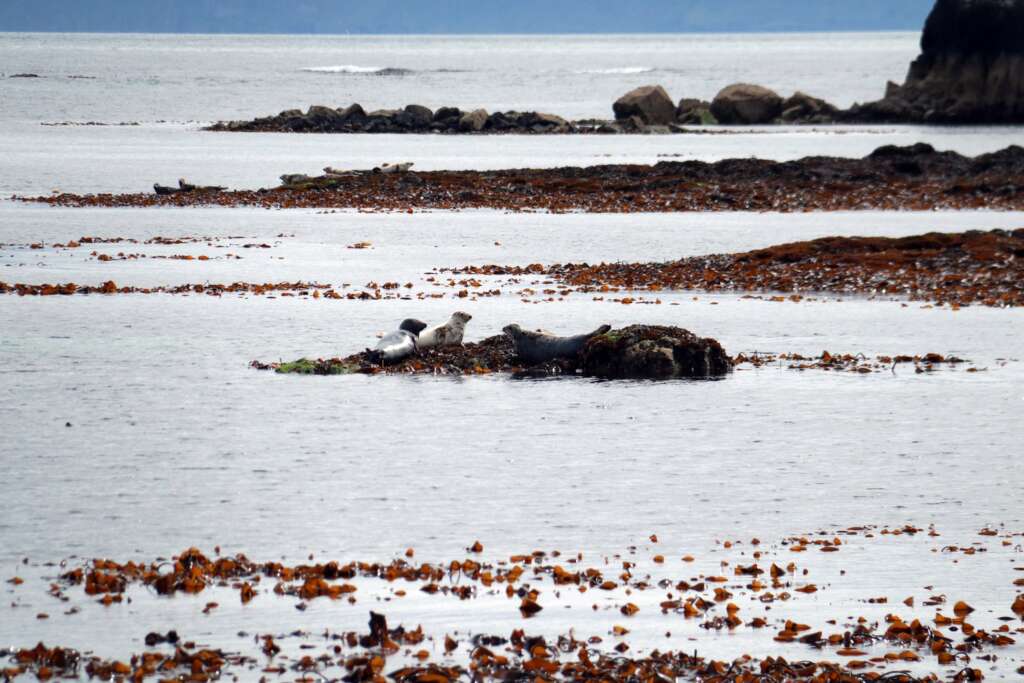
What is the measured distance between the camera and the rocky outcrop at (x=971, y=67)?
265 ft

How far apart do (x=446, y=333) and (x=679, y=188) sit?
2553 cm

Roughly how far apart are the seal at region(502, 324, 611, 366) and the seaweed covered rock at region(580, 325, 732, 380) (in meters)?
0.14

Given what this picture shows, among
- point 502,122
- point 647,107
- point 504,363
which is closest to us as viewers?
point 504,363

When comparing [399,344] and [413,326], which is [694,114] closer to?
[413,326]

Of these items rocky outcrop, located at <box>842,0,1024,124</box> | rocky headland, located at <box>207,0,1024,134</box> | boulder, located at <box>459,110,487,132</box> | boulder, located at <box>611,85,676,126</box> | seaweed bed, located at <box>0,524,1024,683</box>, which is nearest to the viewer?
seaweed bed, located at <box>0,524,1024,683</box>

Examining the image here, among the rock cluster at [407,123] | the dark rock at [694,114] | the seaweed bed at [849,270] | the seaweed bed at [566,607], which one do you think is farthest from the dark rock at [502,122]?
the seaweed bed at [566,607]

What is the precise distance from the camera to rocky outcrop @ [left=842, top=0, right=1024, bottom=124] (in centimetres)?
8069

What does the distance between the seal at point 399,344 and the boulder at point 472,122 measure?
208 feet

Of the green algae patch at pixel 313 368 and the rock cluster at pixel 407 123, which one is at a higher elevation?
the rock cluster at pixel 407 123

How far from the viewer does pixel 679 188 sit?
4128 cm

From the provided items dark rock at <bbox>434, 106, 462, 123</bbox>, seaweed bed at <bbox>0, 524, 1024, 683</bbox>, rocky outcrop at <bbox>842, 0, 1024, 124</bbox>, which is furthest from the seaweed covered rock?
rocky outcrop at <bbox>842, 0, 1024, 124</bbox>

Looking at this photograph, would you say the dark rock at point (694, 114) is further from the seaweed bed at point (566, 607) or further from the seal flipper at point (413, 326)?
the seaweed bed at point (566, 607)

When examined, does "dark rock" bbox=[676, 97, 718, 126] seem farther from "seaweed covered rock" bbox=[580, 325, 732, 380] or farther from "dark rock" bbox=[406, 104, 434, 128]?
"seaweed covered rock" bbox=[580, 325, 732, 380]

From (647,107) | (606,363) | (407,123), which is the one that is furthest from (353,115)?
(606,363)
